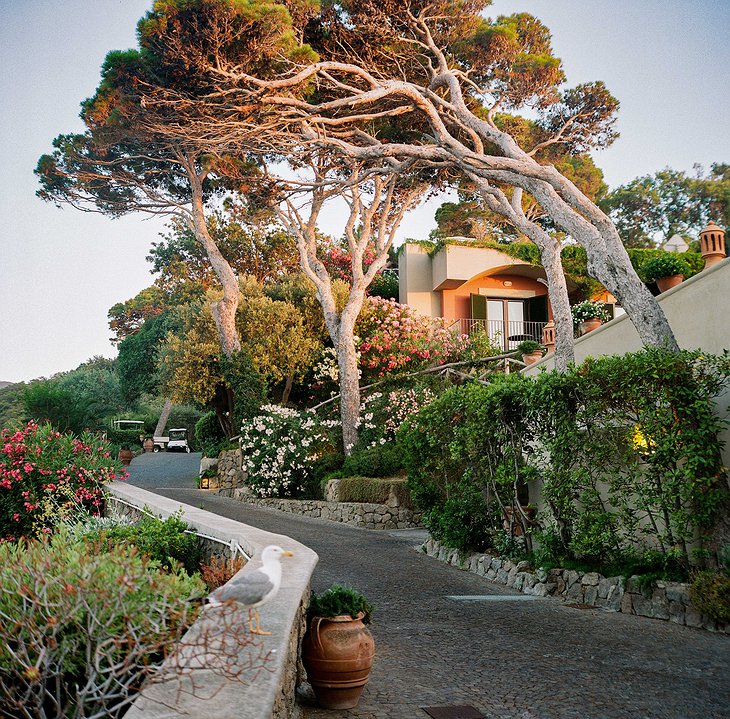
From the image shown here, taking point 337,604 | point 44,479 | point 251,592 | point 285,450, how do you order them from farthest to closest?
point 285,450 → point 44,479 → point 337,604 → point 251,592

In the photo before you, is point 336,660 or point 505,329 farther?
point 505,329

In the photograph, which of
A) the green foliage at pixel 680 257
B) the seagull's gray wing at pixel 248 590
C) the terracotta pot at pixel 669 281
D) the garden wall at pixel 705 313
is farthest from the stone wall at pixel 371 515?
the seagull's gray wing at pixel 248 590

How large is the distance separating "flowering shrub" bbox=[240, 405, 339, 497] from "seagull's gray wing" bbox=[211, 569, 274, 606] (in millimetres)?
15246

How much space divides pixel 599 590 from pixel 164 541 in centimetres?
551

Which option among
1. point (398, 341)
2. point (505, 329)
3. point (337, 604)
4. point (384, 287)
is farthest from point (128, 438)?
point (337, 604)

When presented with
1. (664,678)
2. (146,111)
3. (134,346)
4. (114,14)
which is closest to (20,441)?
(146,111)

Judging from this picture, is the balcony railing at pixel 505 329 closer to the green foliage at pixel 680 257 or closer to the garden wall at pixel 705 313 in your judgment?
the green foliage at pixel 680 257

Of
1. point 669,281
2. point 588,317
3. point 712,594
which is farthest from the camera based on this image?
point 588,317

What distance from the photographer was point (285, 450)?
19.3m

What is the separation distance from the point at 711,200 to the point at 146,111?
36045 millimetres

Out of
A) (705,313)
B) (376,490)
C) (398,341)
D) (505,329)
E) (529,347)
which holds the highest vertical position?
(505,329)

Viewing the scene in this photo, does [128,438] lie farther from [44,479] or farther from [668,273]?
[668,273]

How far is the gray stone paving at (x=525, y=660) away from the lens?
17.7 ft

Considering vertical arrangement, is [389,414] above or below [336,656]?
above
